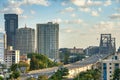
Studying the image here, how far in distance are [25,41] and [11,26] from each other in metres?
18.3

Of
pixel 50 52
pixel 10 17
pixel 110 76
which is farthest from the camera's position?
pixel 10 17

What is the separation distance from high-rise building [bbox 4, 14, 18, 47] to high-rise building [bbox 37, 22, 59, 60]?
802cm

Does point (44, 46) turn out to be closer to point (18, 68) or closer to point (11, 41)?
point (11, 41)

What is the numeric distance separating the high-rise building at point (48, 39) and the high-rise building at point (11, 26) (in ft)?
26.3

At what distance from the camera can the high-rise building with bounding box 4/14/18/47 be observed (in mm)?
142875

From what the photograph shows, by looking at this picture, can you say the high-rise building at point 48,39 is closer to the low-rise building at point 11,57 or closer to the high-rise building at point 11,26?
the high-rise building at point 11,26

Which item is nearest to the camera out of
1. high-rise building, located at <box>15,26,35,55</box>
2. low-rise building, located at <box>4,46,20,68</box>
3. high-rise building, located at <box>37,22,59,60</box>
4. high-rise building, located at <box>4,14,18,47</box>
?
low-rise building, located at <box>4,46,20,68</box>

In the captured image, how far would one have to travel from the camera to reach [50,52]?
13225cm

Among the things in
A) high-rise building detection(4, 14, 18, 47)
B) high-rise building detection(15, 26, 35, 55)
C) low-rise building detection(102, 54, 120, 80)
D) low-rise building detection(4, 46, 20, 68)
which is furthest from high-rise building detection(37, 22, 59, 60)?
low-rise building detection(102, 54, 120, 80)

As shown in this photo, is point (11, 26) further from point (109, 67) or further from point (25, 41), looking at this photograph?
point (109, 67)

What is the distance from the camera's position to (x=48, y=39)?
445 feet

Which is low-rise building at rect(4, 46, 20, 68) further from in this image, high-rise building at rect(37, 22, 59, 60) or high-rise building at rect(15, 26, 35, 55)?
high-rise building at rect(37, 22, 59, 60)

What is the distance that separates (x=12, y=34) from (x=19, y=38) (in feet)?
31.0

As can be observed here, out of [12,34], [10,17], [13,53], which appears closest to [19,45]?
[12,34]
